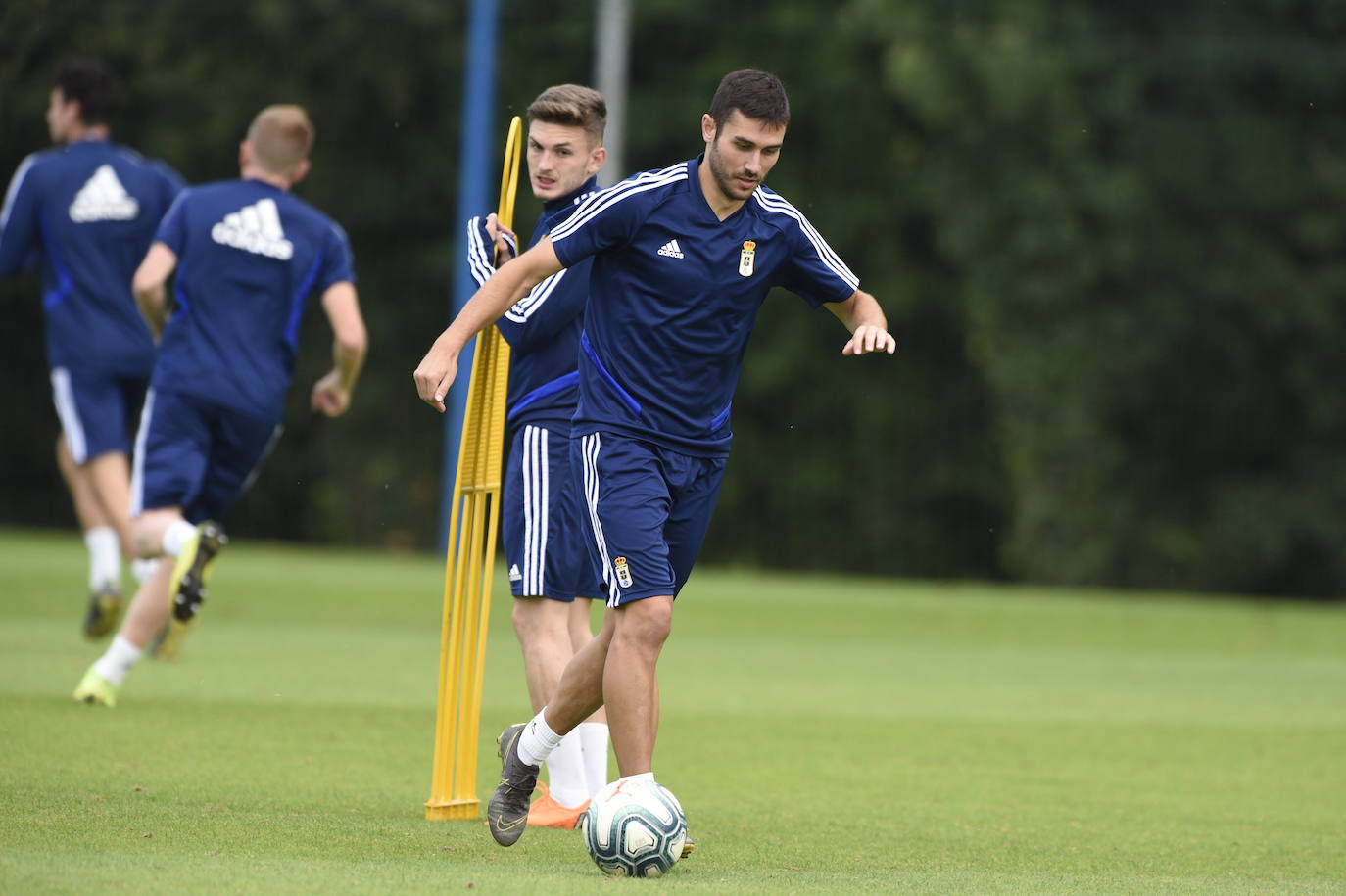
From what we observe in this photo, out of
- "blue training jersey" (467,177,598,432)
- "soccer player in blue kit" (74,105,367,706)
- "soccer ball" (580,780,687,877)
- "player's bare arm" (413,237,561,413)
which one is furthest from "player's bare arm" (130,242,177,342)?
"soccer ball" (580,780,687,877)

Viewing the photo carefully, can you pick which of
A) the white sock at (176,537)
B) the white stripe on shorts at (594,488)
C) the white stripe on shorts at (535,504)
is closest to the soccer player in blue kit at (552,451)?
the white stripe on shorts at (535,504)

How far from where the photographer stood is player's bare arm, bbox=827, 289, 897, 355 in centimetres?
542

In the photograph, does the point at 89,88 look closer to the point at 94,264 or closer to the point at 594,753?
the point at 94,264

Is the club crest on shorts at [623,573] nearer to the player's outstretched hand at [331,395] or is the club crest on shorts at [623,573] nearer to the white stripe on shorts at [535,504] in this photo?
the white stripe on shorts at [535,504]

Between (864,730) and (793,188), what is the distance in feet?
60.0

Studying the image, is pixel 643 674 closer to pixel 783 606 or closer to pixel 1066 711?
pixel 1066 711

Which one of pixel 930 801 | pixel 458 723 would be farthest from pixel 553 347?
pixel 930 801

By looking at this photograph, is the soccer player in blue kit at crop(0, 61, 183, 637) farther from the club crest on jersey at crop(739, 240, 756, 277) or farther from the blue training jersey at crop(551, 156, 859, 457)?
the club crest on jersey at crop(739, 240, 756, 277)

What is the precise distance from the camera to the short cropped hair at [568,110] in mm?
5988

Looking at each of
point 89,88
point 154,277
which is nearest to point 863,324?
point 154,277

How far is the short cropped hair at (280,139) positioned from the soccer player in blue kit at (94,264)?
1630 mm

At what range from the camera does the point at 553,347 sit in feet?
20.0

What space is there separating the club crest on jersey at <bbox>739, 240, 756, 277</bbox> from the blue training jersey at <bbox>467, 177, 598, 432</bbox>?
720mm

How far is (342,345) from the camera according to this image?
26.9ft
